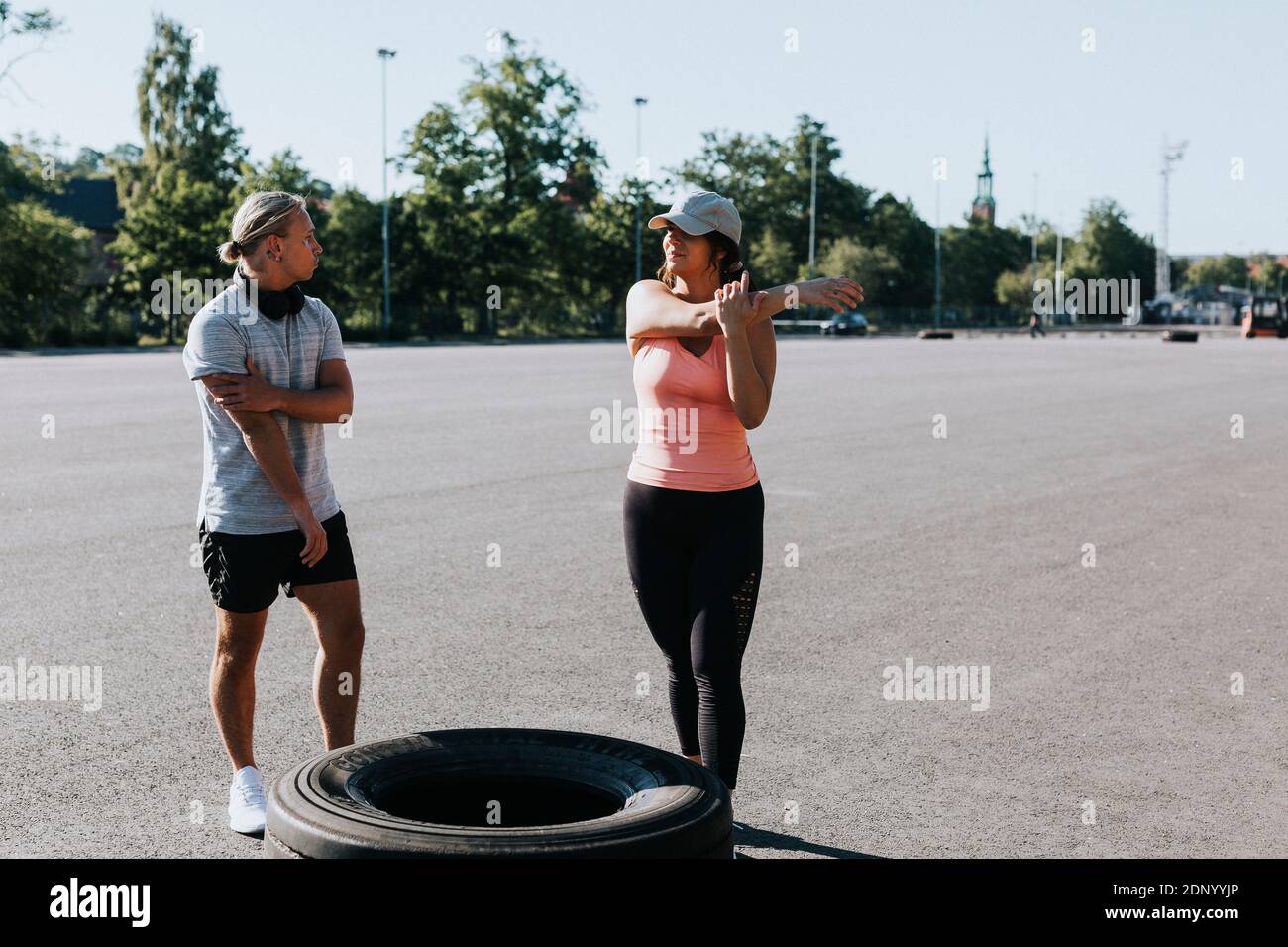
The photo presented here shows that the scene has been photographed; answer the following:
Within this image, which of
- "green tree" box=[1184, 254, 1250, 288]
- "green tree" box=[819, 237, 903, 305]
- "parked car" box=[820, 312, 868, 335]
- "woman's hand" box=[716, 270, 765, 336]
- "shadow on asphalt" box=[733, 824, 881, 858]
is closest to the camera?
"woman's hand" box=[716, 270, 765, 336]

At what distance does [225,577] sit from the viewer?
398 centimetres

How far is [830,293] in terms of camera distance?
12.5 feet

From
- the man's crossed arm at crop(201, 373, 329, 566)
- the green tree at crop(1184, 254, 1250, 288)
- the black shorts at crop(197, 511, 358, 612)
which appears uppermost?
the green tree at crop(1184, 254, 1250, 288)

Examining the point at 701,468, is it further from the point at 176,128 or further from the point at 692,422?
the point at 176,128

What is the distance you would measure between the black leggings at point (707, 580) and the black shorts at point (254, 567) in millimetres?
976

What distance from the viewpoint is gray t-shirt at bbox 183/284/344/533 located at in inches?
151

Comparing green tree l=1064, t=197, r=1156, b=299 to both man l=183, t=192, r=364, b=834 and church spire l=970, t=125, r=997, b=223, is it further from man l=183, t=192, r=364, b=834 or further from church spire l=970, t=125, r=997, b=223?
man l=183, t=192, r=364, b=834

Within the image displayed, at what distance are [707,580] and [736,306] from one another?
811 mm

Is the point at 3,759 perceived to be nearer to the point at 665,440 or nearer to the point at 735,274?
the point at 665,440

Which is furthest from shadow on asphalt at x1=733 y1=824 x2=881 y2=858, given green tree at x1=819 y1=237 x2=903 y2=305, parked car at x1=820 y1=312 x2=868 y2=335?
green tree at x1=819 y1=237 x2=903 y2=305

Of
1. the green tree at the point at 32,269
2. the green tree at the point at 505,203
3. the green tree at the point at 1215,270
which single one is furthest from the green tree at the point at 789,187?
the green tree at the point at 1215,270
